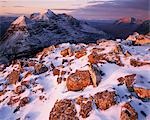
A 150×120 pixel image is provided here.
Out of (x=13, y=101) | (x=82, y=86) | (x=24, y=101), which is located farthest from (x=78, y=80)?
(x=13, y=101)

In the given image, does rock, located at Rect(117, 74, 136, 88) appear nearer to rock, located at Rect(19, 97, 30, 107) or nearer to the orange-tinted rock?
the orange-tinted rock

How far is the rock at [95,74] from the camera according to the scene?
81.6ft

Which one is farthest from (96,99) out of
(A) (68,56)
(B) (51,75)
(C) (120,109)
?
(A) (68,56)

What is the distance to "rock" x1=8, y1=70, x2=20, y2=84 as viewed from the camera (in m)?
30.6

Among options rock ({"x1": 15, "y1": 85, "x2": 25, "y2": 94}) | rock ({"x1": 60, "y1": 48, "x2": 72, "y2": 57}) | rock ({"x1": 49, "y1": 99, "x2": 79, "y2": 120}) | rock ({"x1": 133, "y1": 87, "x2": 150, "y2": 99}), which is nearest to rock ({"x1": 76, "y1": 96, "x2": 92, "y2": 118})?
rock ({"x1": 49, "y1": 99, "x2": 79, "y2": 120})

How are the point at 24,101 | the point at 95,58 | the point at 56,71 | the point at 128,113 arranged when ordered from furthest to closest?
the point at 56,71
the point at 95,58
the point at 24,101
the point at 128,113

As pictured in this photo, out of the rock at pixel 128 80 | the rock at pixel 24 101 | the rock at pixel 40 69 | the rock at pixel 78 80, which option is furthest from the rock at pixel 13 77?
the rock at pixel 128 80

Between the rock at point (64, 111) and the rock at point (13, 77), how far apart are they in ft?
25.1

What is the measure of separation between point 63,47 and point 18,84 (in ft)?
25.9

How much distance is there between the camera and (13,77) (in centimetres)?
3111

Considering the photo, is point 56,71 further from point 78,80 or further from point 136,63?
point 136,63

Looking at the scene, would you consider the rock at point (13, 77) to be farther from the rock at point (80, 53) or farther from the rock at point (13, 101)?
the rock at point (80, 53)

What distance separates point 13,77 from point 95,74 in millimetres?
8753

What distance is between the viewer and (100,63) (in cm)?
2706
